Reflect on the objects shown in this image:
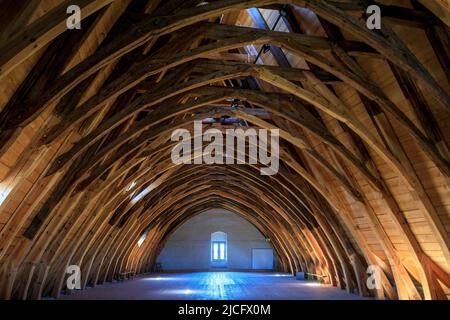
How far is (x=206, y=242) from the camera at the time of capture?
2500cm

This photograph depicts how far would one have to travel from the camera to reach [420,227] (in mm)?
7047

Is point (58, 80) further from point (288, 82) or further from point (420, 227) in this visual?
point (420, 227)

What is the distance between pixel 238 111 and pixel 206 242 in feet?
57.3

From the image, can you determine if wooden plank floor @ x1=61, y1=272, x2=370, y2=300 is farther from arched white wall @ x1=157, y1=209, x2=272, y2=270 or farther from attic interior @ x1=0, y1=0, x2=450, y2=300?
arched white wall @ x1=157, y1=209, x2=272, y2=270

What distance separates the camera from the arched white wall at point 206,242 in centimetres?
2480

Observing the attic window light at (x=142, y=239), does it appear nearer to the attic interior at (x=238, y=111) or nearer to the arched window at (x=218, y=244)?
the attic interior at (x=238, y=111)

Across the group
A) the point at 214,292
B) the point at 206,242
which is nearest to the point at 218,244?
the point at 206,242

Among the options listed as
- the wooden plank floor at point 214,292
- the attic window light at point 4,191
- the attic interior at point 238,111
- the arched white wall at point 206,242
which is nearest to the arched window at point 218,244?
the arched white wall at point 206,242

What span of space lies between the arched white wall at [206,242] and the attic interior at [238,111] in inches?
519

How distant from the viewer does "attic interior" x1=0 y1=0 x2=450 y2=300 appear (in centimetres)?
460

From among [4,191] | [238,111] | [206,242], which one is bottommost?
[4,191]

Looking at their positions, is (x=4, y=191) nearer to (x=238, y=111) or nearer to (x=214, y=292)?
(x=238, y=111)
